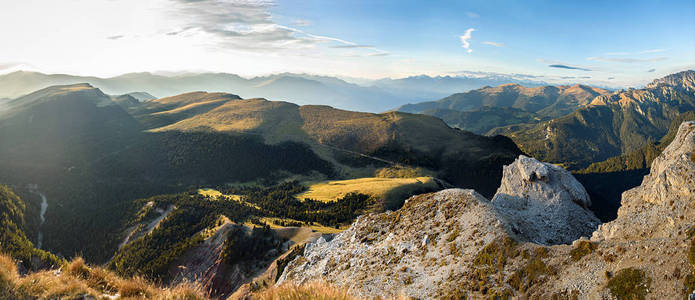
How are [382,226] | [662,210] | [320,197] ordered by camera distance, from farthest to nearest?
[320,197] → [382,226] → [662,210]

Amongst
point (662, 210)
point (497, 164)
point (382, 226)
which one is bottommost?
point (497, 164)

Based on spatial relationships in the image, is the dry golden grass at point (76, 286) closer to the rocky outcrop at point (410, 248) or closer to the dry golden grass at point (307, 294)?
the dry golden grass at point (307, 294)

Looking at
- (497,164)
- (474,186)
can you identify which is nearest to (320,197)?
(474,186)

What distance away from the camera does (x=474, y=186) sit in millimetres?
168500

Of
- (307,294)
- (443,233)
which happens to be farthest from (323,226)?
(307,294)

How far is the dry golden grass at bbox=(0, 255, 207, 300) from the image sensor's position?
9.71 metres

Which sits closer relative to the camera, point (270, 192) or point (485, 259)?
point (485, 259)

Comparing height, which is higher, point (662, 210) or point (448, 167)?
point (662, 210)

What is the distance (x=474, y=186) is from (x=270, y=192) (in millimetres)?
110779

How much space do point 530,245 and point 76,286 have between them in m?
26.5

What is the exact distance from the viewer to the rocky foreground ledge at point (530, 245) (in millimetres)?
17250

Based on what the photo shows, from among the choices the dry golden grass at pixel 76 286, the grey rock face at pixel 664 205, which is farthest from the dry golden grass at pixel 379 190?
the dry golden grass at pixel 76 286

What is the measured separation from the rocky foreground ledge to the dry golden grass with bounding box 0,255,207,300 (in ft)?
24.9

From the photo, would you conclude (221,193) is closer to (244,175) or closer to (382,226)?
(244,175)
